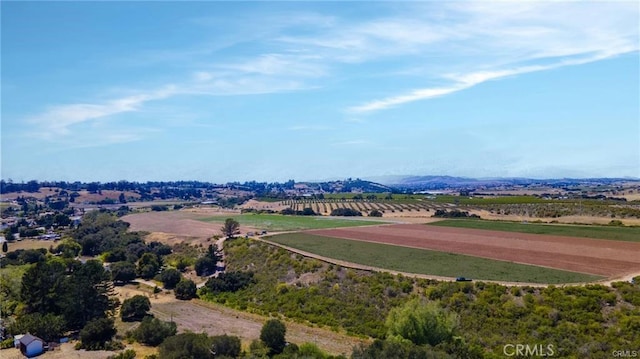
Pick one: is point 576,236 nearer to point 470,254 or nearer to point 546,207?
point 470,254

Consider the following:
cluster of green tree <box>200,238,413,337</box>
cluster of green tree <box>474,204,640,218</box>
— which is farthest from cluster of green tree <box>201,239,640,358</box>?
cluster of green tree <box>474,204,640,218</box>

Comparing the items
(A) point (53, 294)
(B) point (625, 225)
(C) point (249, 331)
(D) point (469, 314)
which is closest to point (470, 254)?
(D) point (469, 314)

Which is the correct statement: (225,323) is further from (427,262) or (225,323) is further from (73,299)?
(427,262)

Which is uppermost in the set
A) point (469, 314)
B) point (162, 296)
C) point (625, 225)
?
point (625, 225)

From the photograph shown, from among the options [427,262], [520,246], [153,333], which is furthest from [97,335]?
[520,246]

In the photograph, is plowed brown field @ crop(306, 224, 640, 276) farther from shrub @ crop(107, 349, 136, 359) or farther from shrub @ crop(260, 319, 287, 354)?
shrub @ crop(107, 349, 136, 359)

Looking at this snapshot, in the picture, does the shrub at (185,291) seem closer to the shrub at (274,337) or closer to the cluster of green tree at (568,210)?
the shrub at (274,337)
